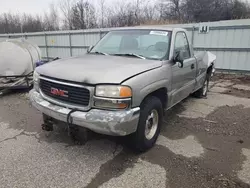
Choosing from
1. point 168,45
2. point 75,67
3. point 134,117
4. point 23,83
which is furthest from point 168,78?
point 23,83

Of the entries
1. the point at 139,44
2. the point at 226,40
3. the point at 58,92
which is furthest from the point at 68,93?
the point at 226,40

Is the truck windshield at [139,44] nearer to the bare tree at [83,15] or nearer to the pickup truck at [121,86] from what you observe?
the pickup truck at [121,86]

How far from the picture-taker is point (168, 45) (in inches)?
151

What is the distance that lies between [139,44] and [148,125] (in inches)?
57.8

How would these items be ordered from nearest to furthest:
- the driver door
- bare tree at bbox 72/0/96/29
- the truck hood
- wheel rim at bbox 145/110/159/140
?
1. the truck hood
2. wheel rim at bbox 145/110/159/140
3. the driver door
4. bare tree at bbox 72/0/96/29

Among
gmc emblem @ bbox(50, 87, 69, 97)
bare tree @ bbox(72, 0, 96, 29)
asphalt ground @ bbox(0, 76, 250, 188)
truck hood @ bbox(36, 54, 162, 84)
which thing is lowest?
asphalt ground @ bbox(0, 76, 250, 188)

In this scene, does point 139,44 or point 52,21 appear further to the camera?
point 52,21

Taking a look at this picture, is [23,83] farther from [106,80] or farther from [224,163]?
[224,163]

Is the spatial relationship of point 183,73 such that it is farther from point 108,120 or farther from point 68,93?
point 68,93

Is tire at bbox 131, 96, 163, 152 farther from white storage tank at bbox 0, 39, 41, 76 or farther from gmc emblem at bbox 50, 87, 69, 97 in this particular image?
white storage tank at bbox 0, 39, 41, 76

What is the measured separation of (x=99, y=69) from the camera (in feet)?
9.79

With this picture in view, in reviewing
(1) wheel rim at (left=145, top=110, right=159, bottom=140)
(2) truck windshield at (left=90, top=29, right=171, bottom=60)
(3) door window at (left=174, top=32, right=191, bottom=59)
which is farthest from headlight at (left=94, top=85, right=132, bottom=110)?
(3) door window at (left=174, top=32, right=191, bottom=59)

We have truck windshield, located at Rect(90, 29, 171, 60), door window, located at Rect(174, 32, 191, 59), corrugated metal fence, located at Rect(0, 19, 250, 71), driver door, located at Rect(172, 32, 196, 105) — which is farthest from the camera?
corrugated metal fence, located at Rect(0, 19, 250, 71)

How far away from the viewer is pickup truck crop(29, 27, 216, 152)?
2.71 m
